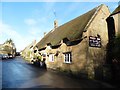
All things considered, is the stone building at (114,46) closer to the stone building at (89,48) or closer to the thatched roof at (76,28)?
the stone building at (89,48)

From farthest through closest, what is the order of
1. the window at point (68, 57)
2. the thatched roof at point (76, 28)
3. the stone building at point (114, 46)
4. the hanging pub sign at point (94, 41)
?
the window at point (68, 57)
the thatched roof at point (76, 28)
the hanging pub sign at point (94, 41)
the stone building at point (114, 46)

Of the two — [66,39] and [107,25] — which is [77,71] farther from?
[107,25]

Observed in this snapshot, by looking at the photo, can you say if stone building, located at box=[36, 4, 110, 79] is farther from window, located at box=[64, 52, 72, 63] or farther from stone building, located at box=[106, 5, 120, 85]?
stone building, located at box=[106, 5, 120, 85]

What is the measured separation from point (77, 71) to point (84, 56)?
218 cm

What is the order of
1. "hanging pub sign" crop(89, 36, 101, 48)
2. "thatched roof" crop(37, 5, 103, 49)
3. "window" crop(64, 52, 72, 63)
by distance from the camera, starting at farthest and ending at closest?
1. "window" crop(64, 52, 72, 63)
2. "thatched roof" crop(37, 5, 103, 49)
3. "hanging pub sign" crop(89, 36, 101, 48)

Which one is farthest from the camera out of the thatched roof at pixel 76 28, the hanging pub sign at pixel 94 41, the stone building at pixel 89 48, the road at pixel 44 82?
the thatched roof at pixel 76 28

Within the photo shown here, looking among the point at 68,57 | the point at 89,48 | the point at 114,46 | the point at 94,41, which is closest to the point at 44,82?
the point at 89,48

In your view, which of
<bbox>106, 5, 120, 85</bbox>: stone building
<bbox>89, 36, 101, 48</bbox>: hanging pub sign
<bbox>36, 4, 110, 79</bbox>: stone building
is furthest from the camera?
<bbox>89, 36, 101, 48</bbox>: hanging pub sign

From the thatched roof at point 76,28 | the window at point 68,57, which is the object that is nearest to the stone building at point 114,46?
the thatched roof at point 76,28

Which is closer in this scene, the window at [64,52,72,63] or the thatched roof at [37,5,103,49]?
the thatched roof at [37,5,103,49]

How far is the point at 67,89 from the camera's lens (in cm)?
1230

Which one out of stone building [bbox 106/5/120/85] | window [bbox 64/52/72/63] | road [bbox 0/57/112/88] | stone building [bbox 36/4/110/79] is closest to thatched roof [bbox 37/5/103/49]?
stone building [bbox 36/4/110/79]

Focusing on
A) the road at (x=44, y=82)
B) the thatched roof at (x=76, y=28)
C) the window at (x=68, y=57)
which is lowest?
the road at (x=44, y=82)

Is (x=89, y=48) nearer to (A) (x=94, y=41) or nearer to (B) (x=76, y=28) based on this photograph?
(A) (x=94, y=41)
